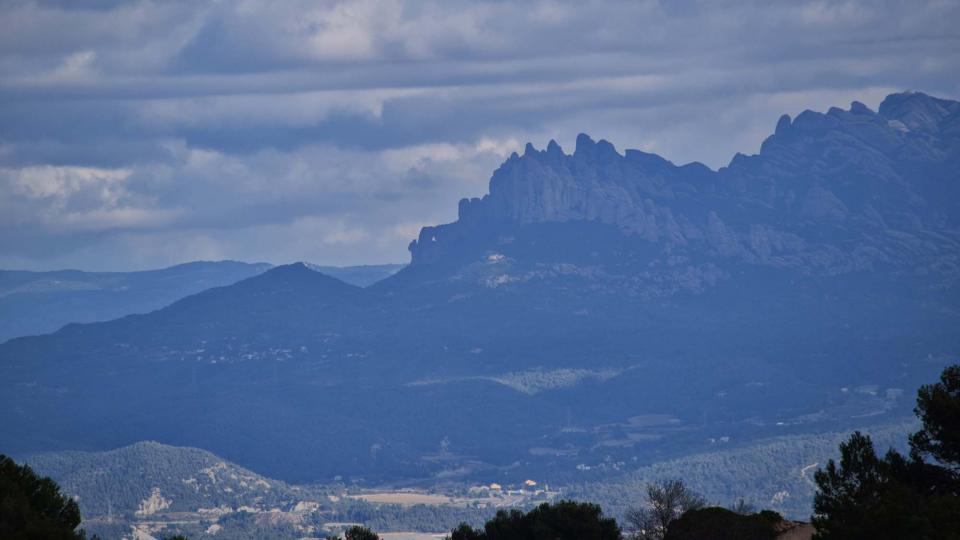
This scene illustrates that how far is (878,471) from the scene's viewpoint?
73812mm

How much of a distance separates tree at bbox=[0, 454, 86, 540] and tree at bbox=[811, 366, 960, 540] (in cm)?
3018

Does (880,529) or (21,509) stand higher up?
(21,509)

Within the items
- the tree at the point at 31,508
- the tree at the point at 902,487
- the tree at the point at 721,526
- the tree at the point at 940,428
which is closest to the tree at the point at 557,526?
the tree at the point at 721,526

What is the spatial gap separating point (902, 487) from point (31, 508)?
35643mm

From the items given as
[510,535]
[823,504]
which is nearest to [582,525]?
[510,535]

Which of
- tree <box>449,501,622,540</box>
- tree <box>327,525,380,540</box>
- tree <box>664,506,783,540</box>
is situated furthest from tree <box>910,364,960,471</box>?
tree <box>327,525,380,540</box>

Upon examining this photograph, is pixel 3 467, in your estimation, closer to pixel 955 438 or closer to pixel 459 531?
pixel 459 531

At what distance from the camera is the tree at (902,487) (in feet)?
218

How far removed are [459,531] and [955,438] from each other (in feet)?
101

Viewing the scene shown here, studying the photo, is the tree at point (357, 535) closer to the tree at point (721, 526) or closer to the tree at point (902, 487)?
the tree at point (721, 526)

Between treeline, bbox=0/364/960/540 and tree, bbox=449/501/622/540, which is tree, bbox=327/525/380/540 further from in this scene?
treeline, bbox=0/364/960/540

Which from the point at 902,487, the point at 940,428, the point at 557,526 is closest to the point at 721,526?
the point at 557,526

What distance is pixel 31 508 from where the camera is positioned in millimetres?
78250

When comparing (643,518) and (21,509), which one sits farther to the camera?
(643,518)
